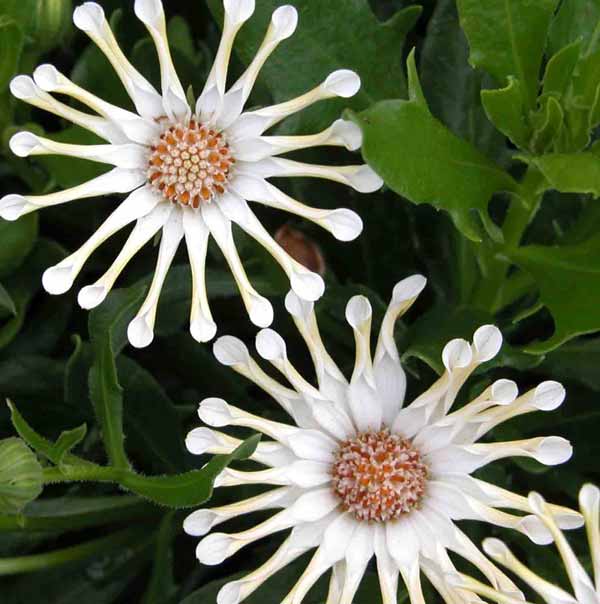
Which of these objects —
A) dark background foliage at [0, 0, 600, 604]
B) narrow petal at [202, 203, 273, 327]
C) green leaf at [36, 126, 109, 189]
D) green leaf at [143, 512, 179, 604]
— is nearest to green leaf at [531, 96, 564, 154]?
dark background foliage at [0, 0, 600, 604]

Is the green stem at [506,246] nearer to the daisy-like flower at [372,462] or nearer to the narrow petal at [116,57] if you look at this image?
the daisy-like flower at [372,462]

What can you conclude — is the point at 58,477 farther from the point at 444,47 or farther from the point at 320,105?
the point at 444,47

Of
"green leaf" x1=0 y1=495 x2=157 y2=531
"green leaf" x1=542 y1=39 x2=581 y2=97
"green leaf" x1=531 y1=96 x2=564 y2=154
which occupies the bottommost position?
"green leaf" x1=0 y1=495 x2=157 y2=531

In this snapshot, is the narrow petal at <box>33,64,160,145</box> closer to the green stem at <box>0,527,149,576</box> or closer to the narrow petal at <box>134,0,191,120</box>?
the narrow petal at <box>134,0,191,120</box>

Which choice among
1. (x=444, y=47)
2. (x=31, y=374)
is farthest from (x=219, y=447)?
(x=444, y=47)

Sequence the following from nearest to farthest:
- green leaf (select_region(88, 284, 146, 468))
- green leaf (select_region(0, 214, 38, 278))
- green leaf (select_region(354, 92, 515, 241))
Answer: green leaf (select_region(354, 92, 515, 241)) → green leaf (select_region(88, 284, 146, 468)) → green leaf (select_region(0, 214, 38, 278))

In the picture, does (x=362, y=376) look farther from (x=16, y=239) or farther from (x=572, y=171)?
(x=16, y=239)

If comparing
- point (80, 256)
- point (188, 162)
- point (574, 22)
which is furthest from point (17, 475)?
point (574, 22)
